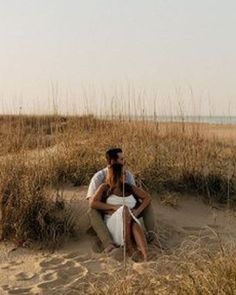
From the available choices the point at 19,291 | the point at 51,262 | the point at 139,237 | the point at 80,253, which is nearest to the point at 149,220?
the point at 139,237

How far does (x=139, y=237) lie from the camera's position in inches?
267

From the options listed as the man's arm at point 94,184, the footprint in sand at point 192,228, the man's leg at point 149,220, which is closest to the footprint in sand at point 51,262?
the man's arm at point 94,184

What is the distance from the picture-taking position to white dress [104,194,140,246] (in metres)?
7.03

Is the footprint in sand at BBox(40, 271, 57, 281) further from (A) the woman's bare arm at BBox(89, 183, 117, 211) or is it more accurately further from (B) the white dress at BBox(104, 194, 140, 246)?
(A) the woman's bare arm at BBox(89, 183, 117, 211)

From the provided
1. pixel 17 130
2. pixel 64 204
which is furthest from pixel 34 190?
pixel 17 130

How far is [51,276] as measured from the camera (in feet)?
20.5

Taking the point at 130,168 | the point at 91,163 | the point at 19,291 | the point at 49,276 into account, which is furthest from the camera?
the point at 91,163

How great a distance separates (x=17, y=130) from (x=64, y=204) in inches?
109

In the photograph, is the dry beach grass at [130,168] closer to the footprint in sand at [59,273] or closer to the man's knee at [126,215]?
the footprint in sand at [59,273]

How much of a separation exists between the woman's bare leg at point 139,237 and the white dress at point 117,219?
0.08 m

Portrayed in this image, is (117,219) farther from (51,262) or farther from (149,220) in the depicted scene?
(51,262)

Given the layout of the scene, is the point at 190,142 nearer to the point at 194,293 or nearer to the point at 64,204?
the point at 64,204

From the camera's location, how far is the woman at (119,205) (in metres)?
6.93

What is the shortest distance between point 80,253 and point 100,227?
14.9 inches
